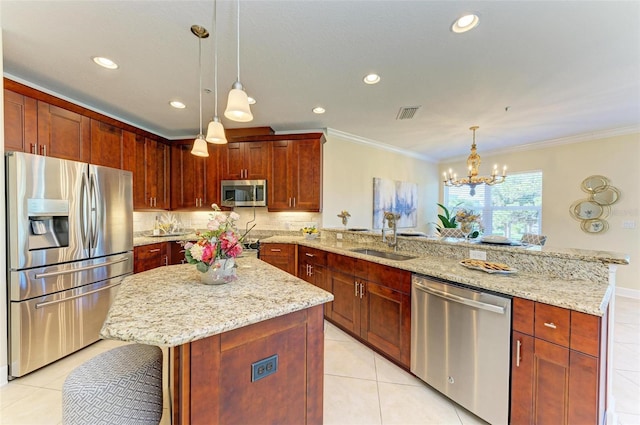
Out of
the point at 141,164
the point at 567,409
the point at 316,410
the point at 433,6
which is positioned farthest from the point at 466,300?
the point at 141,164

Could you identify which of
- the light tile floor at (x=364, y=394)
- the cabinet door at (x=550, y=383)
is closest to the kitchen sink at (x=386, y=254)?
the light tile floor at (x=364, y=394)

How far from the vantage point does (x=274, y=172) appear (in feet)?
12.8

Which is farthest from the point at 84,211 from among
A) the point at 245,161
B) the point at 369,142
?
the point at 369,142

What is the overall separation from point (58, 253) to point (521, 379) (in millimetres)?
3607

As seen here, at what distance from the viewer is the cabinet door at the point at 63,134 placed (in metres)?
2.37

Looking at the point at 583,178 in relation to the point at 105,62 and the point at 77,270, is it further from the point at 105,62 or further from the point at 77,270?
the point at 77,270

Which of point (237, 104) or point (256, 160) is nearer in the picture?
point (237, 104)

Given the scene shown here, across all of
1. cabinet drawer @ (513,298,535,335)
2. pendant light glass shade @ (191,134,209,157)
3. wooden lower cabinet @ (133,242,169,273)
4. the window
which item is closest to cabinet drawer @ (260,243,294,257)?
wooden lower cabinet @ (133,242,169,273)

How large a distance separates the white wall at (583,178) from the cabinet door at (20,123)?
23.7ft

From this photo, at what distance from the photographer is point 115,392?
105 centimetres

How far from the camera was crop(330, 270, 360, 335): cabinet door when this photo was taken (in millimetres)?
2545

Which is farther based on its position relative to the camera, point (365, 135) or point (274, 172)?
point (365, 135)

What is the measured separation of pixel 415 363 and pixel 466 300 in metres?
0.75

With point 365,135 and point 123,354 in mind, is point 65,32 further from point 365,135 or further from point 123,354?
point 365,135
